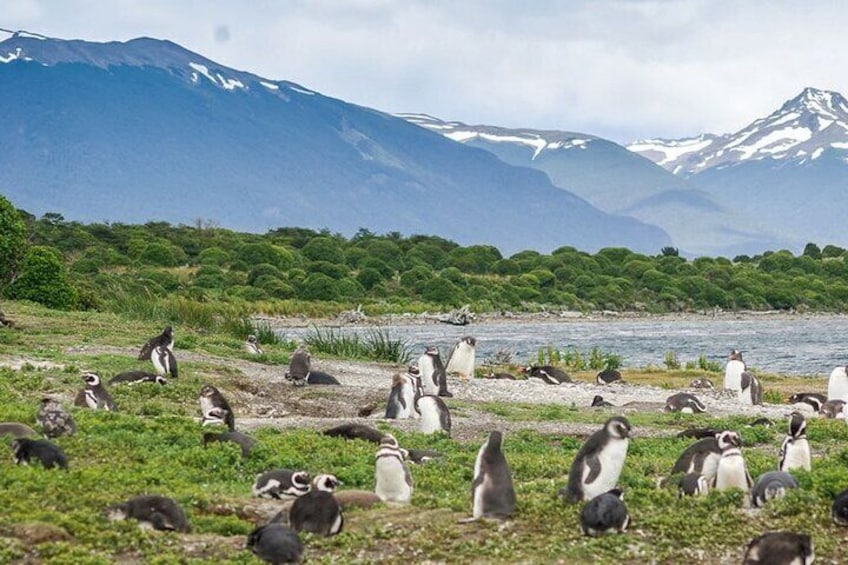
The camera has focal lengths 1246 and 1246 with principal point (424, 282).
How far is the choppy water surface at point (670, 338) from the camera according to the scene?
170 ft

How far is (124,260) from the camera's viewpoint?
85.4 meters

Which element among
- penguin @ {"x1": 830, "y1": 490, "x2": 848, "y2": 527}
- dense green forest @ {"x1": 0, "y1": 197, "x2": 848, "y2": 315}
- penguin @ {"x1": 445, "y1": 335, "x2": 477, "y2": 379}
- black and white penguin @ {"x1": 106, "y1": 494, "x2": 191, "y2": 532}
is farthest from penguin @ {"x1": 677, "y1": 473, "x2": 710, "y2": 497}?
dense green forest @ {"x1": 0, "y1": 197, "x2": 848, "y2": 315}

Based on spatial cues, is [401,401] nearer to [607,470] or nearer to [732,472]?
[732,472]

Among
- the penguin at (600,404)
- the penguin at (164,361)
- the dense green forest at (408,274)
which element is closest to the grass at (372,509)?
the penguin at (164,361)

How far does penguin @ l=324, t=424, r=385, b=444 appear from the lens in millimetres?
16312

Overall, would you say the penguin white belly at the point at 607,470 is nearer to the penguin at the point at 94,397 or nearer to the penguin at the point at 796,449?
the penguin at the point at 796,449

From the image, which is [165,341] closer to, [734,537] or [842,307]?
[734,537]

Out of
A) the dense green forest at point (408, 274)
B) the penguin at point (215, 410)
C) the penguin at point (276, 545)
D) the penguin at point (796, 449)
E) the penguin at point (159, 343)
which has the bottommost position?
the penguin at point (276, 545)

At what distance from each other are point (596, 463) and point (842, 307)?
322 feet

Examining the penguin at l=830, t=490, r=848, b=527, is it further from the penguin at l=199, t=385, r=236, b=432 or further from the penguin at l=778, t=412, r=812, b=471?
the penguin at l=199, t=385, r=236, b=432

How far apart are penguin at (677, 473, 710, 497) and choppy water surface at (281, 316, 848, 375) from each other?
3290cm

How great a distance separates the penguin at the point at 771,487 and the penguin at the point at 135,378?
1196cm

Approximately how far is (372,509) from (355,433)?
16.0ft

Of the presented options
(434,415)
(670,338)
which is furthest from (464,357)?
(670,338)
